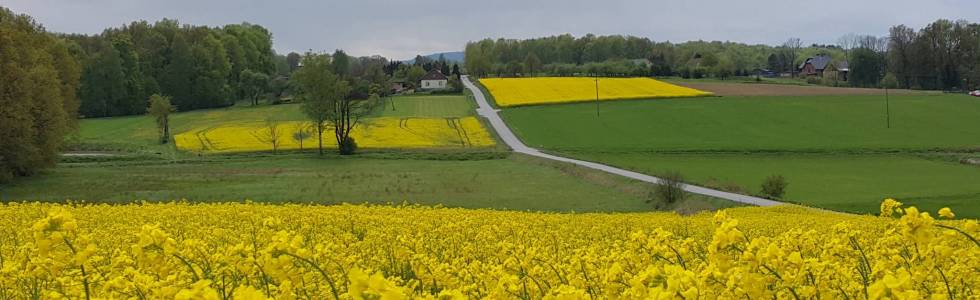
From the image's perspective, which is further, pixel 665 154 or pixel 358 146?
pixel 358 146

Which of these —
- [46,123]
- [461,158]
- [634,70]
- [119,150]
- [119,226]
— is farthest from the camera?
[634,70]

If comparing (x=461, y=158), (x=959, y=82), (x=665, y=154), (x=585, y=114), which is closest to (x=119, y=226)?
(x=461, y=158)

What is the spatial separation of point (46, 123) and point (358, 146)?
26512 millimetres

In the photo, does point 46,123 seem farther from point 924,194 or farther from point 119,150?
point 924,194

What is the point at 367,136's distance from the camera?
7438cm

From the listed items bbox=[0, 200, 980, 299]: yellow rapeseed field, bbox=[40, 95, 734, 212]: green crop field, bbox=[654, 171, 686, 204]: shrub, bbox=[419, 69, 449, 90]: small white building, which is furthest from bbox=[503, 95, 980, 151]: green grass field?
→ bbox=[419, 69, 449, 90]: small white building

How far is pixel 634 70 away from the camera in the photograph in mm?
143375

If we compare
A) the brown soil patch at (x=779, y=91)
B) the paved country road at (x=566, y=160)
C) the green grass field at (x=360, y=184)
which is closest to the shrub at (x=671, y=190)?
the green grass field at (x=360, y=184)

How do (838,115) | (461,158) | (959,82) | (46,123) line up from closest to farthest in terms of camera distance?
(46,123)
(461,158)
(838,115)
(959,82)

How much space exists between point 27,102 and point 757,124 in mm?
60447

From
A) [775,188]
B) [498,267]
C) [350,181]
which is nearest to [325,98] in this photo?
[350,181]

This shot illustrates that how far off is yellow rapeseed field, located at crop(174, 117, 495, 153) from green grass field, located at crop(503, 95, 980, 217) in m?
5.09

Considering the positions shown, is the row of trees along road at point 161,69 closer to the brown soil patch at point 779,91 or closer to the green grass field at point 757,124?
the green grass field at point 757,124

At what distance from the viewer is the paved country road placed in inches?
1452
